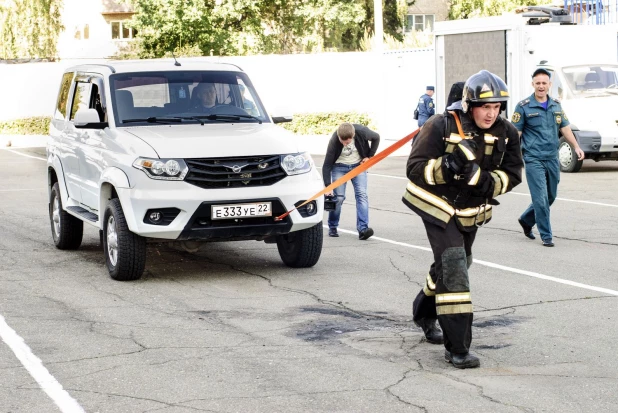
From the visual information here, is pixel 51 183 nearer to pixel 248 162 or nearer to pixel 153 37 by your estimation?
pixel 248 162

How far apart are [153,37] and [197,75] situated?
33572 mm

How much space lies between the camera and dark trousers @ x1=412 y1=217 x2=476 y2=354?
20.8 ft

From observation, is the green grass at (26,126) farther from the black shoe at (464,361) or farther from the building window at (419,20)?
the black shoe at (464,361)

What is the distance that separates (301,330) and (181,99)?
139 inches

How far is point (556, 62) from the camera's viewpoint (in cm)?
2178

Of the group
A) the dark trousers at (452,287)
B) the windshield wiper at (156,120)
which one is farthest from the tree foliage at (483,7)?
the dark trousers at (452,287)

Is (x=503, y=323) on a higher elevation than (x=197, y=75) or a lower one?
lower

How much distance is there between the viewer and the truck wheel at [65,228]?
37.3 ft

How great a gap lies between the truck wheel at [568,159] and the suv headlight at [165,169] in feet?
40.0

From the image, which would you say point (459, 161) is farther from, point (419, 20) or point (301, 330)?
point (419, 20)

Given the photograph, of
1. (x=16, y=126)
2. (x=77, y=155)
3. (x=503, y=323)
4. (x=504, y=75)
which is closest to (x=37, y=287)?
(x=77, y=155)

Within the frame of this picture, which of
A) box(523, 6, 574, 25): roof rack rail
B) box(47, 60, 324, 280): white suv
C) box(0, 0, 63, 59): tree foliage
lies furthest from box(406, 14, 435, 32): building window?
box(47, 60, 324, 280): white suv

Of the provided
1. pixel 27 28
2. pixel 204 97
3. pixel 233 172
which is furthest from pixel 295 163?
pixel 27 28

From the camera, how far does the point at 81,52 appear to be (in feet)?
204
